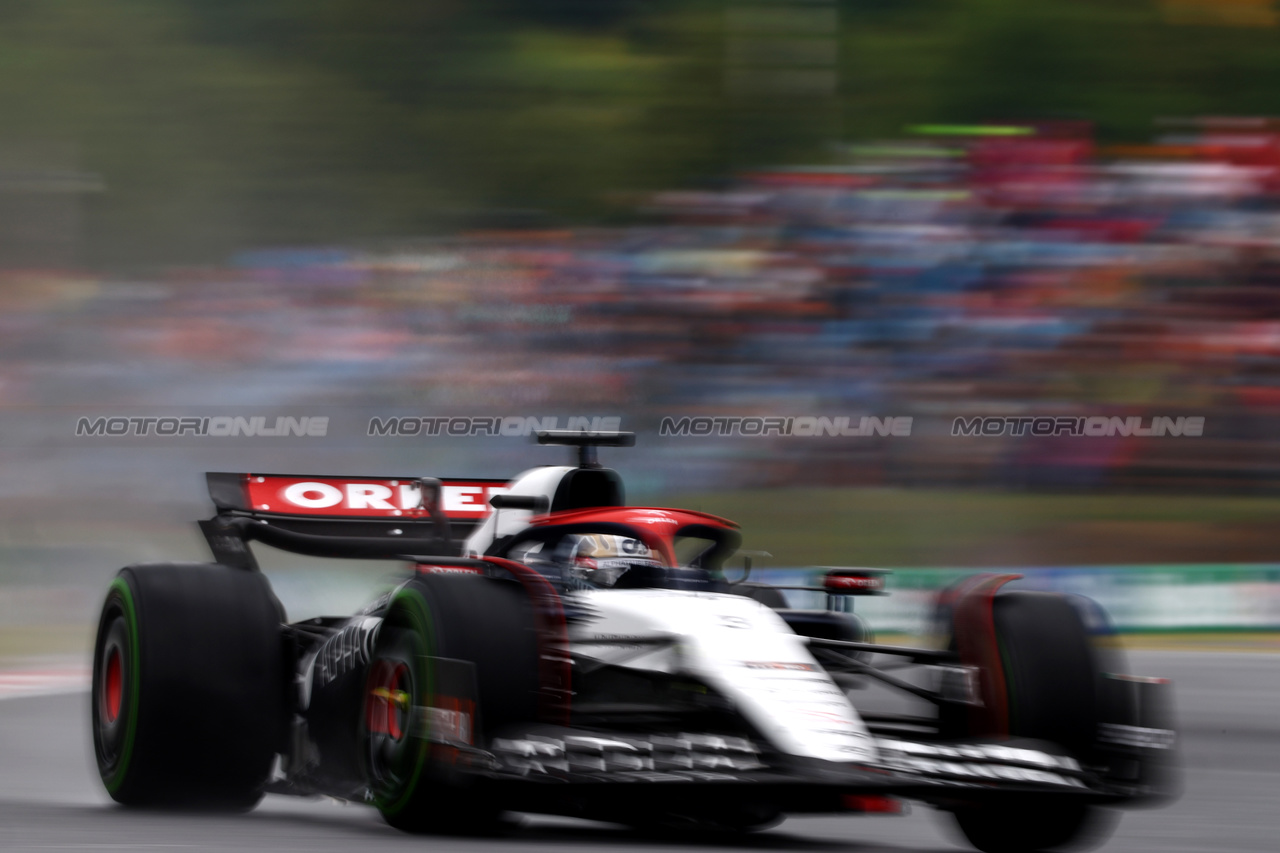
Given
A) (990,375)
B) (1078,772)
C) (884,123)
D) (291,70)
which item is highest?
(291,70)

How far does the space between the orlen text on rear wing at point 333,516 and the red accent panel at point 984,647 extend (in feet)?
7.33

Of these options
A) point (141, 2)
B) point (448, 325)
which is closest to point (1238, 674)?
point (448, 325)

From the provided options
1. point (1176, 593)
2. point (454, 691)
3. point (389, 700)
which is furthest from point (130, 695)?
point (1176, 593)

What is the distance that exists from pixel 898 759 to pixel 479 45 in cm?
1826

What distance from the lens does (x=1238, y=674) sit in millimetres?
11570

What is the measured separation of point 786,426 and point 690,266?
197 cm

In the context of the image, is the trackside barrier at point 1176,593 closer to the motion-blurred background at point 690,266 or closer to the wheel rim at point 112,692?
the motion-blurred background at point 690,266

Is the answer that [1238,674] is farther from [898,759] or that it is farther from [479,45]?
[479,45]

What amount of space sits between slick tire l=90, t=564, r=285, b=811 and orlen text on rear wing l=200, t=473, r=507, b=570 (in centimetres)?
89

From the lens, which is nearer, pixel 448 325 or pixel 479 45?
pixel 448 325

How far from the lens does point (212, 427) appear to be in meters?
17.7

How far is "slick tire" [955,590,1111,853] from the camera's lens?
17.5 ft

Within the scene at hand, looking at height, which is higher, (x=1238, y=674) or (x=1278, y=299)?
(x=1278, y=299)

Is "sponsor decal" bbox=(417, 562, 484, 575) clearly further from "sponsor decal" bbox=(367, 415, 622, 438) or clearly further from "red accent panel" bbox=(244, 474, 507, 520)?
"sponsor decal" bbox=(367, 415, 622, 438)
